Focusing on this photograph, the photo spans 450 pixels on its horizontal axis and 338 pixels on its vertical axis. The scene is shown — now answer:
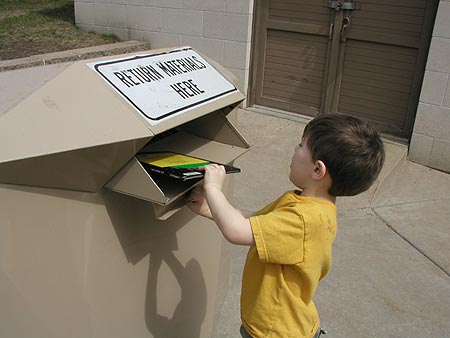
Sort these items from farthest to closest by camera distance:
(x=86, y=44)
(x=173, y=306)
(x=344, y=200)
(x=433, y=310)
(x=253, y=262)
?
(x=86, y=44) → (x=344, y=200) → (x=433, y=310) → (x=173, y=306) → (x=253, y=262)

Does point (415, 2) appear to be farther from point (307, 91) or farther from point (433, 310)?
point (433, 310)

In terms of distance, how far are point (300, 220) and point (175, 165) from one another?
15.7 inches

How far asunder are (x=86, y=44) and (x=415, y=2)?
351 cm

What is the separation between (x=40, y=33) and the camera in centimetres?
630

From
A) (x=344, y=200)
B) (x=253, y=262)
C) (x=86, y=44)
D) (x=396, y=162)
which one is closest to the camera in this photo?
(x=253, y=262)

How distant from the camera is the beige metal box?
4.07 feet

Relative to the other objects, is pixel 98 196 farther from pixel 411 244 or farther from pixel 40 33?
pixel 40 33

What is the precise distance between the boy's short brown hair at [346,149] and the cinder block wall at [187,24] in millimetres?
3905

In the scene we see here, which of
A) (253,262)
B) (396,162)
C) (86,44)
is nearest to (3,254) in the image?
(253,262)

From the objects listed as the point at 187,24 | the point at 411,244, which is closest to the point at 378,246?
the point at 411,244

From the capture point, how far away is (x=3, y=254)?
1233 mm

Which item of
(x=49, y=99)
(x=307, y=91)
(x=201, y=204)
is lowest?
(x=307, y=91)

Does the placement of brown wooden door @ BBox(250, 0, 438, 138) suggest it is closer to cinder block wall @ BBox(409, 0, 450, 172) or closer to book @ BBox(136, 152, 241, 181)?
cinder block wall @ BBox(409, 0, 450, 172)

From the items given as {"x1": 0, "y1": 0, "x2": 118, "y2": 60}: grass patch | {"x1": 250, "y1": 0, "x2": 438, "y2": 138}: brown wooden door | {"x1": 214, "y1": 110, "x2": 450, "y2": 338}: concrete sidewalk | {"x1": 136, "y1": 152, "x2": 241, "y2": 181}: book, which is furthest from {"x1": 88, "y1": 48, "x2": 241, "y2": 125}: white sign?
{"x1": 0, "y1": 0, "x2": 118, "y2": 60}: grass patch
